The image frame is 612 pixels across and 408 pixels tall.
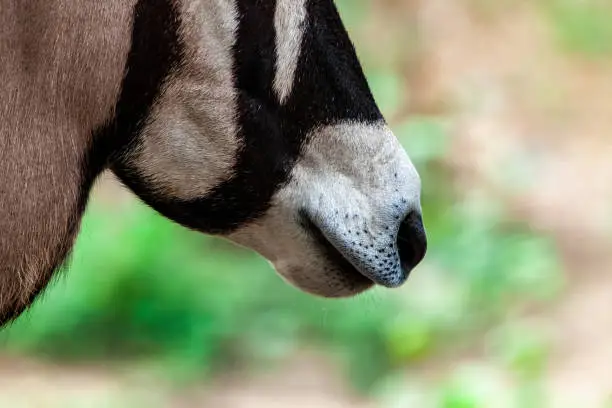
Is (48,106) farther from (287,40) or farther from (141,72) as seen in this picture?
(287,40)

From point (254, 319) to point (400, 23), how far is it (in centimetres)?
187

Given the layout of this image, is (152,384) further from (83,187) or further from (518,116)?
(518,116)

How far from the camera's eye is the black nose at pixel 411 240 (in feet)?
3.90

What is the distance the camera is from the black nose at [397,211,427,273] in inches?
46.8

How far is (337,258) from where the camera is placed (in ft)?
3.89

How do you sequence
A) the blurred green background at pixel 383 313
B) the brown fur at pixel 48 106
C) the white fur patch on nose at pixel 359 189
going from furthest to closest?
1. the blurred green background at pixel 383 313
2. the white fur patch on nose at pixel 359 189
3. the brown fur at pixel 48 106

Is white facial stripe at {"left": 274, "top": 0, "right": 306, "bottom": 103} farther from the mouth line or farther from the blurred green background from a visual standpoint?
the blurred green background

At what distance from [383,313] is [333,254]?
180 cm

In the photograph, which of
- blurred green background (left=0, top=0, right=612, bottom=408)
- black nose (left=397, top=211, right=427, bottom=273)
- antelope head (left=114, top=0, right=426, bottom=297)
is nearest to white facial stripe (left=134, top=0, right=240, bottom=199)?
antelope head (left=114, top=0, right=426, bottom=297)

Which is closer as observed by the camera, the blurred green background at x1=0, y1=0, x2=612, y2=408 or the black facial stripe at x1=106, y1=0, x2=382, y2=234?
the black facial stripe at x1=106, y1=0, x2=382, y2=234

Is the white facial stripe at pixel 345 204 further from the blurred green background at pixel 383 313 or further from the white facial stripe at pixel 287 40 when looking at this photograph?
the blurred green background at pixel 383 313

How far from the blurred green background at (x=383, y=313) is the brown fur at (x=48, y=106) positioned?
4.45 feet

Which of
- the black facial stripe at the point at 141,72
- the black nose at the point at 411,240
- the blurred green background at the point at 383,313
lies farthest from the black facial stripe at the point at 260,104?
the blurred green background at the point at 383,313

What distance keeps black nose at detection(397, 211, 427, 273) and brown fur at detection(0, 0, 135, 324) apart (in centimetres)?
38
